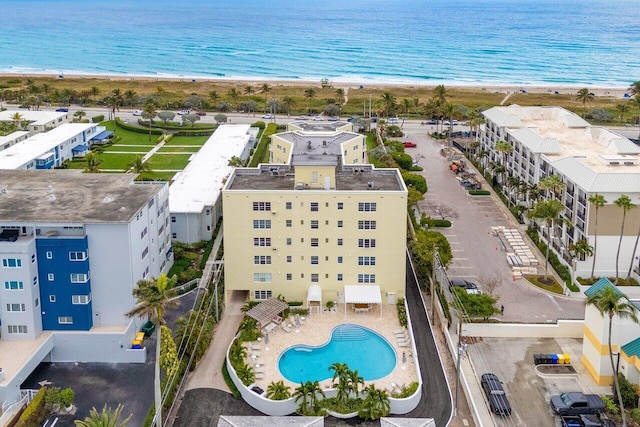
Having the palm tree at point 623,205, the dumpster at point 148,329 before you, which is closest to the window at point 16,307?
the dumpster at point 148,329

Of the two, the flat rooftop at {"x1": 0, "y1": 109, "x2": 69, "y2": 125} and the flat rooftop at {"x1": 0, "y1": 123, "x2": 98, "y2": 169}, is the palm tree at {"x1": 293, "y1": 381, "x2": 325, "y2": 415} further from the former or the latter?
the flat rooftop at {"x1": 0, "y1": 109, "x2": 69, "y2": 125}

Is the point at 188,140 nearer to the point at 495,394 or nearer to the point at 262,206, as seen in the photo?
the point at 262,206

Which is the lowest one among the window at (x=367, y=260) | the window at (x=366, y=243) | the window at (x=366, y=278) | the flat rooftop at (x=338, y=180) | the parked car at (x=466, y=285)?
the parked car at (x=466, y=285)

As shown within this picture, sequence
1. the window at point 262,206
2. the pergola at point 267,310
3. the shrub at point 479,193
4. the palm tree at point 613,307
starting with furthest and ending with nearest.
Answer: the shrub at point 479,193 → the window at point 262,206 → the pergola at point 267,310 → the palm tree at point 613,307

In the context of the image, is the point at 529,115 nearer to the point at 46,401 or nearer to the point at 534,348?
the point at 534,348

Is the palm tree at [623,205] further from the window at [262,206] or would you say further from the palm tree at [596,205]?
the window at [262,206]

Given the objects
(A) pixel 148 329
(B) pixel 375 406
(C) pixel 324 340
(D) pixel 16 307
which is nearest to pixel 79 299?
(D) pixel 16 307

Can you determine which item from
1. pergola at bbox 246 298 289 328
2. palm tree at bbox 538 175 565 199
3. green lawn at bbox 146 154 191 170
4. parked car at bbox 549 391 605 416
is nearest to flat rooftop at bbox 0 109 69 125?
green lawn at bbox 146 154 191 170
